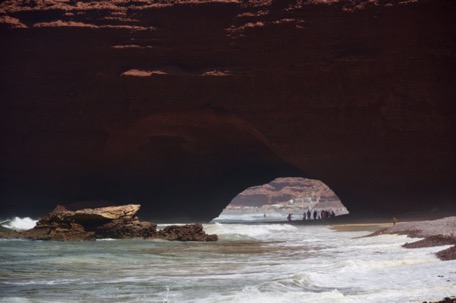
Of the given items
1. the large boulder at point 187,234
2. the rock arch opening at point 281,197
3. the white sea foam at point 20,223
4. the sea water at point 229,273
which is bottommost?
the sea water at point 229,273

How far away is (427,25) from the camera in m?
30.6

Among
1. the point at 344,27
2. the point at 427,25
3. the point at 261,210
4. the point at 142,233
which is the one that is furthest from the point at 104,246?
the point at 261,210

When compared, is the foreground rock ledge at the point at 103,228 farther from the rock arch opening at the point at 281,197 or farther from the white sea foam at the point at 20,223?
the rock arch opening at the point at 281,197

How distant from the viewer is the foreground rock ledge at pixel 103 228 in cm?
2572

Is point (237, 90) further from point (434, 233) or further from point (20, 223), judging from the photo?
point (434, 233)

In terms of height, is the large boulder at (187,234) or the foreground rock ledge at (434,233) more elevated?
the large boulder at (187,234)

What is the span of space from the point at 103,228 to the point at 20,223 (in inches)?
475

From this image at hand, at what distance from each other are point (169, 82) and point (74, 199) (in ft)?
32.1

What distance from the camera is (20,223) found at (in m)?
36.6

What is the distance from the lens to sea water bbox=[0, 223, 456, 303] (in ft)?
34.2

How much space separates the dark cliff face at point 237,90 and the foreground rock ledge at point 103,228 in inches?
352

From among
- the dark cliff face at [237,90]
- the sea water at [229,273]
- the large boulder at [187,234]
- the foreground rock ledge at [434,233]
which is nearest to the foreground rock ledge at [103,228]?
the large boulder at [187,234]

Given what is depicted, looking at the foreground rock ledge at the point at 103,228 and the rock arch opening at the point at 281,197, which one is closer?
the foreground rock ledge at the point at 103,228

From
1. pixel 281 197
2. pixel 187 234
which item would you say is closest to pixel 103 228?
pixel 187 234
